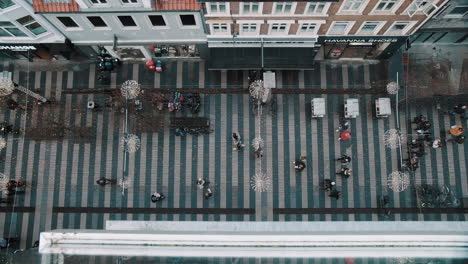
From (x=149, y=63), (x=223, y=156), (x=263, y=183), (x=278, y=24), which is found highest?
(x=278, y=24)

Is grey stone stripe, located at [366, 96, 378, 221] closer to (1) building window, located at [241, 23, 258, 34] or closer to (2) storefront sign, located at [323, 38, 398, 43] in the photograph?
(2) storefront sign, located at [323, 38, 398, 43]

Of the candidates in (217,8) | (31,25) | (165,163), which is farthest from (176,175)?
(31,25)

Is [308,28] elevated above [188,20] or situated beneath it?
situated beneath

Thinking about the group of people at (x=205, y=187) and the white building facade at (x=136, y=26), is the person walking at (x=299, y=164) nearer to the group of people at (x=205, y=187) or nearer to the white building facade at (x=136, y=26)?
the group of people at (x=205, y=187)

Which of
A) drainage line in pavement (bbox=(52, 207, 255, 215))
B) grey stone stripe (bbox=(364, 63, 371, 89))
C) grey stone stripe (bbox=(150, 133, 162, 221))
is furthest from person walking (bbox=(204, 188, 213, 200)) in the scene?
grey stone stripe (bbox=(364, 63, 371, 89))

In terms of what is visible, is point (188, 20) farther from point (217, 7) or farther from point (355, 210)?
point (355, 210)
